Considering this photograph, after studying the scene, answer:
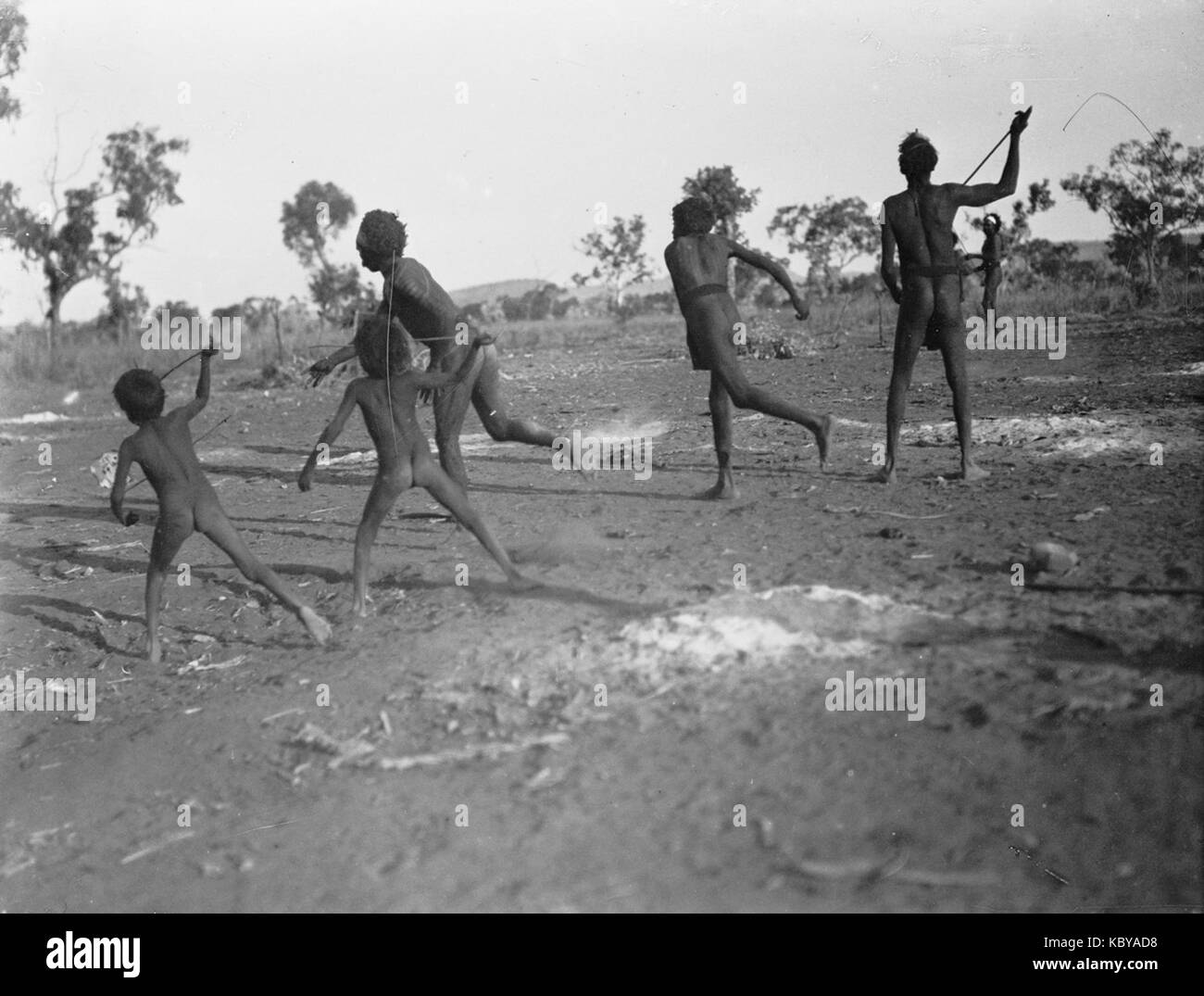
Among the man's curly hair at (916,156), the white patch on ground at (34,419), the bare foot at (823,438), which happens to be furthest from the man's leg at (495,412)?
the white patch on ground at (34,419)

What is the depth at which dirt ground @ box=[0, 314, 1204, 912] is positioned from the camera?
313cm

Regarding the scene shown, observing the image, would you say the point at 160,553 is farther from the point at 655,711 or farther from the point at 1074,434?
the point at 1074,434

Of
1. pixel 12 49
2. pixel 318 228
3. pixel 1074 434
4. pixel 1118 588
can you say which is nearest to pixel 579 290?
pixel 318 228

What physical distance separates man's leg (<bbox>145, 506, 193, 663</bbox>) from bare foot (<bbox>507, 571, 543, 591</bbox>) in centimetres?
146

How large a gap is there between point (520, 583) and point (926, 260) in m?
3.07

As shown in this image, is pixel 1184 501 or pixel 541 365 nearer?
pixel 1184 501

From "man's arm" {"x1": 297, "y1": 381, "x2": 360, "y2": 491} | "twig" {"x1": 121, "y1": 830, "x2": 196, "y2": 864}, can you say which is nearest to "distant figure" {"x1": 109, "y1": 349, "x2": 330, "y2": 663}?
"man's arm" {"x1": 297, "y1": 381, "x2": 360, "y2": 491}

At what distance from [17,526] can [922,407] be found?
7373 millimetres

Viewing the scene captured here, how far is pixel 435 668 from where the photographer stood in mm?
4676

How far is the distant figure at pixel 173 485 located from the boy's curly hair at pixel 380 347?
0.67 meters

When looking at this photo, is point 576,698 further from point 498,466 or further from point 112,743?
point 498,466

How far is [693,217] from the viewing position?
21.5 ft
